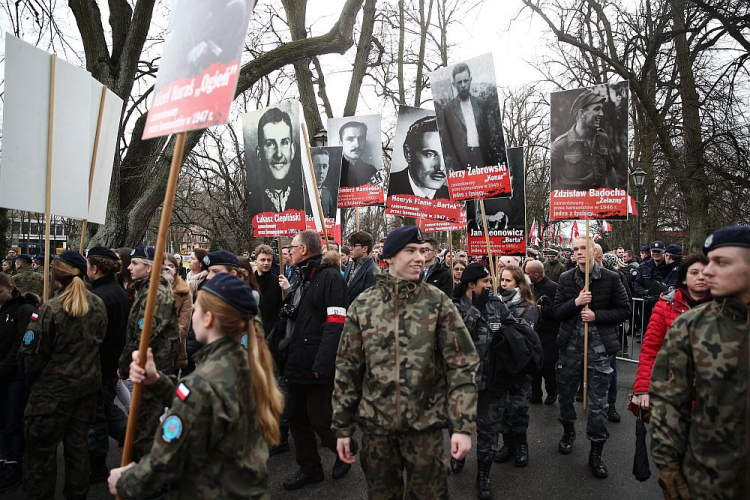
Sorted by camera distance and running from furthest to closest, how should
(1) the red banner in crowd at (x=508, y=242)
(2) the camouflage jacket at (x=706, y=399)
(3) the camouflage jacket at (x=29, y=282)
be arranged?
(1) the red banner in crowd at (x=508, y=242), (3) the camouflage jacket at (x=29, y=282), (2) the camouflage jacket at (x=706, y=399)

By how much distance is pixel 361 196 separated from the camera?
379 inches

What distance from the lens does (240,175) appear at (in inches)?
911

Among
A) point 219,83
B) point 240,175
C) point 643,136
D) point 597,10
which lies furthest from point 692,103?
point 240,175

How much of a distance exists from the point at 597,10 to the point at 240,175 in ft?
49.8

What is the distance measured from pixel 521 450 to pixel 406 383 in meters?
2.74

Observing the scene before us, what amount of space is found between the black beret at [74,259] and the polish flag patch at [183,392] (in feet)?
7.55

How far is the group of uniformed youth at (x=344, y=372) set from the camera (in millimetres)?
2162

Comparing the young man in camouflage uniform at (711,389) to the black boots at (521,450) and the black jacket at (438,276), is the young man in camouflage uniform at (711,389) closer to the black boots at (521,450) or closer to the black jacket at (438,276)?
the black boots at (521,450)

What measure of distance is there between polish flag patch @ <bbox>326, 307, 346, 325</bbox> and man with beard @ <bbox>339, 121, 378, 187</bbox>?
567 centimetres

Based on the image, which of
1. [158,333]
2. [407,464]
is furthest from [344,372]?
[158,333]

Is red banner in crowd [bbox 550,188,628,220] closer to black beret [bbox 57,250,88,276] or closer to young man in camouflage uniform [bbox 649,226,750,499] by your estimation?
young man in camouflage uniform [bbox 649,226,750,499]

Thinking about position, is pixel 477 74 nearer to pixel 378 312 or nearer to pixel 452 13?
pixel 378 312

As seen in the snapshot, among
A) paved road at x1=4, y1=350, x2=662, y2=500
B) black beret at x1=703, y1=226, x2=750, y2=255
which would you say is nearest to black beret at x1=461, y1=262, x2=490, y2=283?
paved road at x1=4, y1=350, x2=662, y2=500

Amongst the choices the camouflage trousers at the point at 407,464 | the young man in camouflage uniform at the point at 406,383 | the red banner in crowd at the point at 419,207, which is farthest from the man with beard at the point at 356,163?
the camouflage trousers at the point at 407,464
